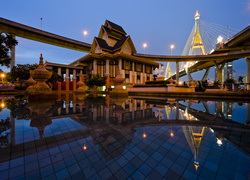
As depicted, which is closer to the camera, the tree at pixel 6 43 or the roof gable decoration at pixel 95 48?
the tree at pixel 6 43

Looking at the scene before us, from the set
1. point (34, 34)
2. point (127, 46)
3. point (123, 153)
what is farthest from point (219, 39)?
point (34, 34)

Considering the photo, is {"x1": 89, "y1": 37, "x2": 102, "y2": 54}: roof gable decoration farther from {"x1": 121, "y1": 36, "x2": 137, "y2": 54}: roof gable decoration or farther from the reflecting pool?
the reflecting pool

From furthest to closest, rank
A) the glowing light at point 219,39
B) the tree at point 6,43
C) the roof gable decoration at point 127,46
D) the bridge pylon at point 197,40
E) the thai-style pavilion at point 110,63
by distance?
the bridge pylon at point 197,40, the glowing light at point 219,39, the roof gable decoration at point 127,46, the thai-style pavilion at point 110,63, the tree at point 6,43

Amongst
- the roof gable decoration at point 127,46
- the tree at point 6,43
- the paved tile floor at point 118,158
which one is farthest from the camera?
the roof gable decoration at point 127,46

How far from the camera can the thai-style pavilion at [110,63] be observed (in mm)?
24844

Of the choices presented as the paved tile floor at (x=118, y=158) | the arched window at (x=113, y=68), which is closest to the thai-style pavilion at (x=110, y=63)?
the arched window at (x=113, y=68)

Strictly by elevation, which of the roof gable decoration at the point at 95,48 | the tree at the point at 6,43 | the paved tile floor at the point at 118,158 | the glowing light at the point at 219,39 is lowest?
the paved tile floor at the point at 118,158

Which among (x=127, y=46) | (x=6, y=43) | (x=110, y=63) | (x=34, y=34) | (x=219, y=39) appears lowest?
(x=6, y=43)

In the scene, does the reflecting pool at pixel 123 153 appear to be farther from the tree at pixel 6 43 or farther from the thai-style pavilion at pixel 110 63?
the thai-style pavilion at pixel 110 63

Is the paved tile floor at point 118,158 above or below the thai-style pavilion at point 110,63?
below

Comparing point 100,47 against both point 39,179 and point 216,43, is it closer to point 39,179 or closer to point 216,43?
point 39,179

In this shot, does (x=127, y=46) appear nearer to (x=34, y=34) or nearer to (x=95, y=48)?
(x=95, y=48)

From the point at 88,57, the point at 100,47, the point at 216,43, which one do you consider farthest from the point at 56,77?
the point at 216,43

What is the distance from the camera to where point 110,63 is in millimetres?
26578
